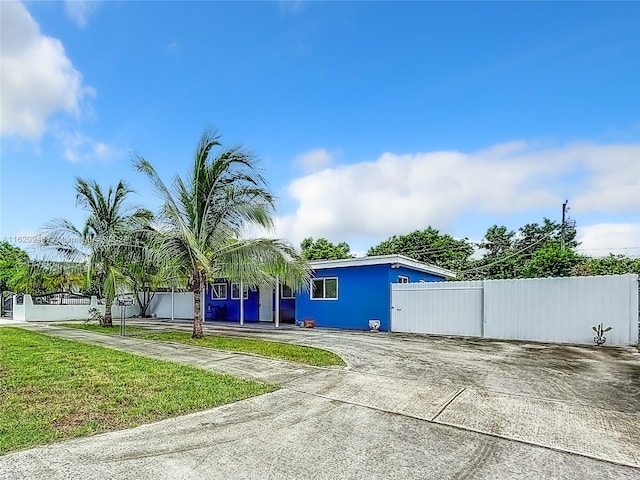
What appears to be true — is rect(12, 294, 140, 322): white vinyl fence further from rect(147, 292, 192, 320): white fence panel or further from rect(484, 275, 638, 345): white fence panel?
rect(484, 275, 638, 345): white fence panel

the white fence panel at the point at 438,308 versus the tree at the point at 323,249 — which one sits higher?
the tree at the point at 323,249

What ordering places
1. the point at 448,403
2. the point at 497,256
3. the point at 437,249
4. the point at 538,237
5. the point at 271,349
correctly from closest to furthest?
the point at 448,403
the point at 271,349
the point at 538,237
the point at 497,256
the point at 437,249

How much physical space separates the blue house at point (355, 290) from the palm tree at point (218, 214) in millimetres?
4483

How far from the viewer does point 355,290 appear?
16.0 meters

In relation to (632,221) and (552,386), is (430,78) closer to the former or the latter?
(552,386)

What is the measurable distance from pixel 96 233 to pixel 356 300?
10.7m

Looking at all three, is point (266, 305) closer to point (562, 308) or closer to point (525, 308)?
point (525, 308)

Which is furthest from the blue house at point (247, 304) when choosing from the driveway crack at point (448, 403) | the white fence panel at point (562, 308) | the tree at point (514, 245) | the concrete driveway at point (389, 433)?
the tree at point (514, 245)

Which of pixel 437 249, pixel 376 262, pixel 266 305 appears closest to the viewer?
pixel 376 262

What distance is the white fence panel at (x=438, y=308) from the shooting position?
13.7 meters

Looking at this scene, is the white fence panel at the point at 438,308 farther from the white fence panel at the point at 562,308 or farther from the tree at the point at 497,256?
the tree at the point at 497,256

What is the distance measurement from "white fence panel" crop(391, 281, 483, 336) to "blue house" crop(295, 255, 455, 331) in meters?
0.48

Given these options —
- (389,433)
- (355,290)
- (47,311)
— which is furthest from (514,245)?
(47,311)

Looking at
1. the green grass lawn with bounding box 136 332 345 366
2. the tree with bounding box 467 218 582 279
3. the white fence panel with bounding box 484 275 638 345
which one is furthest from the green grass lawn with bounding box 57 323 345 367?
the tree with bounding box 467 218 582 279
